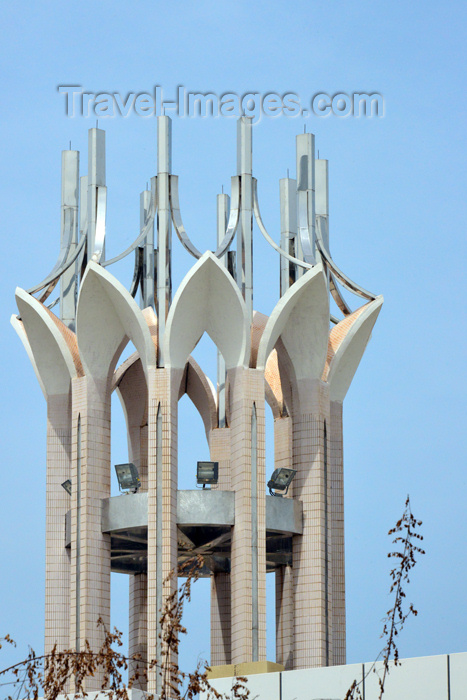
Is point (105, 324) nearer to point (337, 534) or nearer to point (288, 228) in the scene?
point (288, 228)

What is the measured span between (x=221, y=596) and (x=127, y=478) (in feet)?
22.7

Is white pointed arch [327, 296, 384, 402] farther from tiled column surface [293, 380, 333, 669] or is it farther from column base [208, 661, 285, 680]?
column base [208, 661, 285, 680]

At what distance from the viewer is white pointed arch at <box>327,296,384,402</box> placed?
3994 cm

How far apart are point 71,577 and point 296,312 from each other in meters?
8.95

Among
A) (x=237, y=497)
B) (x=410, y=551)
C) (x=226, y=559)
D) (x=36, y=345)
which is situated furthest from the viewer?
(x=226, y=559)

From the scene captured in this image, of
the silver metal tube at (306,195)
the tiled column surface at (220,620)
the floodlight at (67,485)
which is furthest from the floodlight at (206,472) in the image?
the tiled column surface at (220,620)

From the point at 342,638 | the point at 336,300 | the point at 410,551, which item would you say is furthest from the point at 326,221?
the point at 410,551

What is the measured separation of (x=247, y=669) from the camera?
115 ft

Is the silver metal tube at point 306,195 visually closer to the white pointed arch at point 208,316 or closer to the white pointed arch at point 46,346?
the white pointed arch at point 208,316

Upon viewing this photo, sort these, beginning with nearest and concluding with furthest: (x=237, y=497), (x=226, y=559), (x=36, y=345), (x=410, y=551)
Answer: (x=410, y=551) → (x=237, y=497) → (x=36, y=345) → (x=226, y=559)

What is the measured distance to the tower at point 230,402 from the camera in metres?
37.2

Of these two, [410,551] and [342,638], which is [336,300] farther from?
[410,551]

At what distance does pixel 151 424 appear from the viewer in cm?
3738

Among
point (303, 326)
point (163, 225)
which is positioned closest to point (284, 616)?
point (303, 326)
